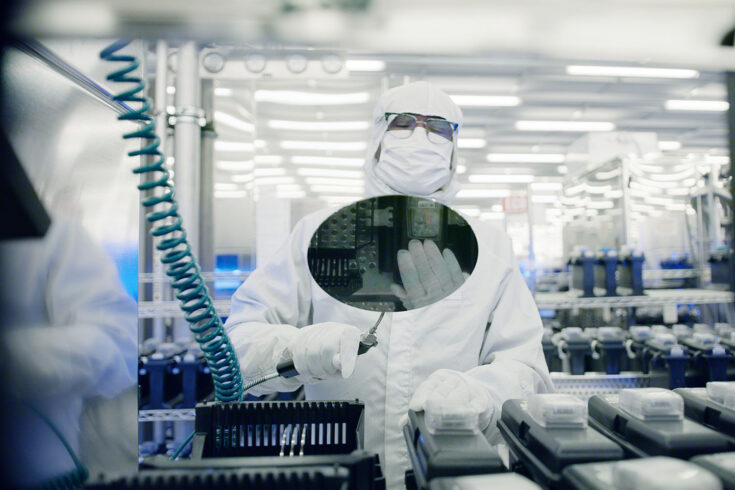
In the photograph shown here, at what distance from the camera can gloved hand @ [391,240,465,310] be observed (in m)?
0.59

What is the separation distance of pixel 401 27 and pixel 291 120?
332 centimetres

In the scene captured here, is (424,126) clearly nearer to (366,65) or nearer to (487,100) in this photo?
(366,65)

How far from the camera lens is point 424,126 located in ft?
4.00

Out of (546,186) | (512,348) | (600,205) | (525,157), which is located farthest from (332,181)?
(546,186)

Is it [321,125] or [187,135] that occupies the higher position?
[321,125]

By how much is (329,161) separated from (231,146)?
4.36 feet

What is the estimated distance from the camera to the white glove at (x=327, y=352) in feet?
2.21

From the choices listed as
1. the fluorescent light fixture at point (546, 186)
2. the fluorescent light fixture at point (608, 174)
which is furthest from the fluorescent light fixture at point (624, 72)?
the fluorescent light fixture at point (546, 186)

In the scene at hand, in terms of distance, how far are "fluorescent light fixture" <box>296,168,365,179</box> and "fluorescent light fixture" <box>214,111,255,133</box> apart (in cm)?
129

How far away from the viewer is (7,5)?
38 centimetres

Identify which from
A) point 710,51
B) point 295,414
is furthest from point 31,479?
point 710,51

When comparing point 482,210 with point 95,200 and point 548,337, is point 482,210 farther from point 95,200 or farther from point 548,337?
point 95,200

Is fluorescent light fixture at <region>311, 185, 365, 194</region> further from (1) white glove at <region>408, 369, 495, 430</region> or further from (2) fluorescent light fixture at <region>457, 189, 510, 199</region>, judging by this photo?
(2) fluorescent light fixture at <region>457, 189, 510, 199</region>

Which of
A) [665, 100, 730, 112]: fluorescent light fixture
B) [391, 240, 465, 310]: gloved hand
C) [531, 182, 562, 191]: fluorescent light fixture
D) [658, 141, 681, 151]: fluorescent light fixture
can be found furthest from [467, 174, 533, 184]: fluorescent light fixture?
[391, 240, 465, 310]: gloved hand
